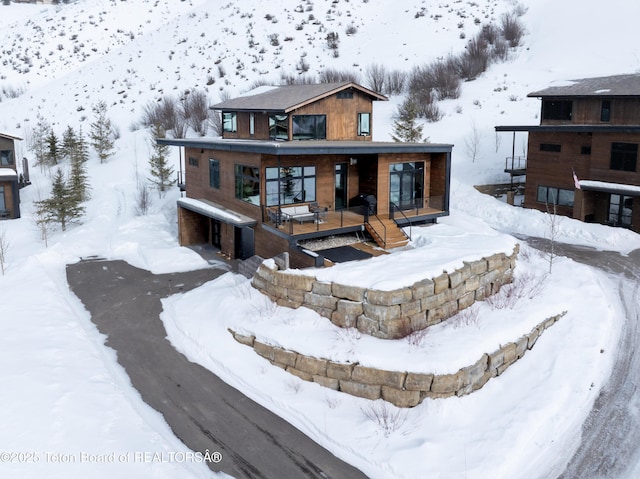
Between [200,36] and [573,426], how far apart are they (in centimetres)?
6954

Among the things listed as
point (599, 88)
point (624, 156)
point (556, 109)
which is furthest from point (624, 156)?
point (556, 109)

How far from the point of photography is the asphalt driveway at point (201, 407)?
12.3m

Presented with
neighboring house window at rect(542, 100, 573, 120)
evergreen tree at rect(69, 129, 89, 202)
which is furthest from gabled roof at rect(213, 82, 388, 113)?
evergreen tree at rect(69, 129, 89, 202)

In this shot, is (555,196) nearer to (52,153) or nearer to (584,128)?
(584,128)

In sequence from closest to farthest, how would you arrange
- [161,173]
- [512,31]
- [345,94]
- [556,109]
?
[345,94] < [556,109] < [161,173] < [512,31]

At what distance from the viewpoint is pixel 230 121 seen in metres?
30.6

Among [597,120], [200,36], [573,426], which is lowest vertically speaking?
[573,426]

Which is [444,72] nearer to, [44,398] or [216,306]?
[216,306]

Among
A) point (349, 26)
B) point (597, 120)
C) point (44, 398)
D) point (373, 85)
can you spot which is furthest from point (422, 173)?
point (349, 26)

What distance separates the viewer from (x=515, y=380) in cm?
1520

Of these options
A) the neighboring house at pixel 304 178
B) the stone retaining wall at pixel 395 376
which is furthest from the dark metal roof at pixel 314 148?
the stone retaining wall at pixel 395 376

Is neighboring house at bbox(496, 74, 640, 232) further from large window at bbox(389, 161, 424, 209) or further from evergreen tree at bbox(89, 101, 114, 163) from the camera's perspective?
evergreen tree at bbox(89, 101, 114, 163)

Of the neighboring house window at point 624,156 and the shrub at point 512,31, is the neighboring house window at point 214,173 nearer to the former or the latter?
the neighboring house window at point 624,156

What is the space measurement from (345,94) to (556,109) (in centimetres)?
1243
